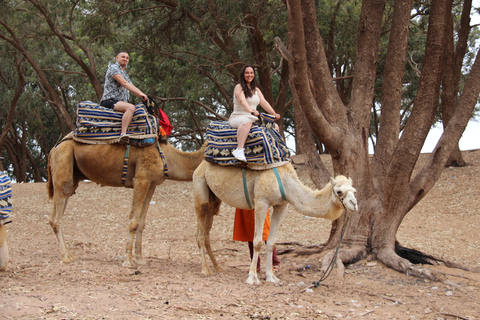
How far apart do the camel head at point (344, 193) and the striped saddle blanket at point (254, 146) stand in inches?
37.5

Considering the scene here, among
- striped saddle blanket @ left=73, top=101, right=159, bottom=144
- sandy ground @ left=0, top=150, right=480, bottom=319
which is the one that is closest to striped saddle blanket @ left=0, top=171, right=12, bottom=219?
sandy ground @ left=0, top=150, right=480, bottom=319

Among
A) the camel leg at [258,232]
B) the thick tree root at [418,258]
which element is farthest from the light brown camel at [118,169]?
the thick tree root at [418,258]

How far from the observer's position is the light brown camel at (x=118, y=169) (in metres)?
7.19

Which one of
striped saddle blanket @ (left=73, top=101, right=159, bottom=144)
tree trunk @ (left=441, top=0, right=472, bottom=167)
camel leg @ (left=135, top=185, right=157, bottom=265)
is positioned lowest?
camel leg @ (left=135, top=185, right=157, bottom=265)

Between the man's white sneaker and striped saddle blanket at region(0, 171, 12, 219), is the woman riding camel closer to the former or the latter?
the man's white sneaker

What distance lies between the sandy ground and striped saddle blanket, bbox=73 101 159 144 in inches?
76.2

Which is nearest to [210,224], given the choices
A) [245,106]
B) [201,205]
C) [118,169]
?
[201,205]

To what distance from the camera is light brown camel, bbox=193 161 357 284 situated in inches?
227

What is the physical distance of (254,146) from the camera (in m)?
6.32

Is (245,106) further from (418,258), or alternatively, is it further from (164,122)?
(418,258)

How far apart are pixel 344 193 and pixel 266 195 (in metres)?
1.11

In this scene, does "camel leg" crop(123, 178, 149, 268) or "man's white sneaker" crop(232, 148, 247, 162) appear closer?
"man's white sneaker" crop(232, 148, 247, 162)

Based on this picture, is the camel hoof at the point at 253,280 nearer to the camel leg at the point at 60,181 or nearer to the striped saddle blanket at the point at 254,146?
the striped saddle blanket at the point at 254,146

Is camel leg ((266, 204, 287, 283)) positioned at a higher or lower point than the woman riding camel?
A: lower
